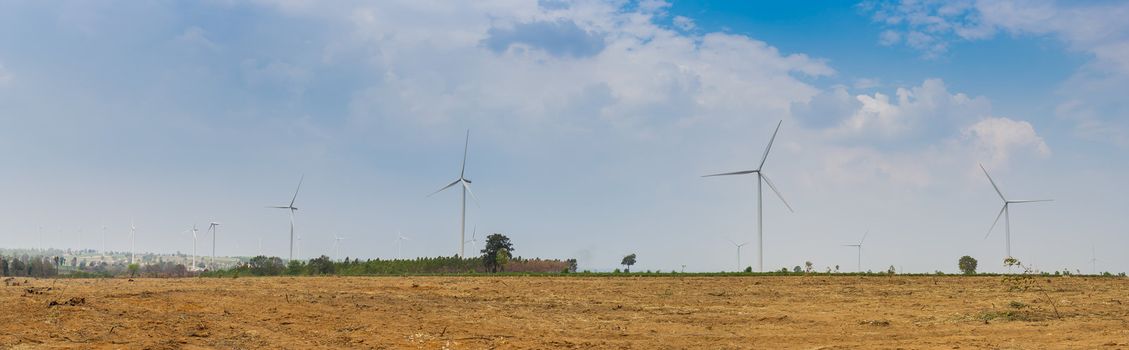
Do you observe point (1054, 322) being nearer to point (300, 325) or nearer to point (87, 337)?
point (300, 325)

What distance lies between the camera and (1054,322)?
74.6ft

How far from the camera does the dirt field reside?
63.9 ft

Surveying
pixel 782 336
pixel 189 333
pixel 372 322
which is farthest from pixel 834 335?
pixel 189 333

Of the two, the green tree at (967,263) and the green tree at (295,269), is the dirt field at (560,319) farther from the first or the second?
the green tree at (967,263)

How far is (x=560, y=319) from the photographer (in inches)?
981

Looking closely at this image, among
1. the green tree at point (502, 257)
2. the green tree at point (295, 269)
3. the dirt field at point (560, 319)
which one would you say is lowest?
the dirt field at point (560, 319)

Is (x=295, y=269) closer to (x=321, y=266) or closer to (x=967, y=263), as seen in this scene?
(x=321, y=266)

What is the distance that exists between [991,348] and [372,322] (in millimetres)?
14348

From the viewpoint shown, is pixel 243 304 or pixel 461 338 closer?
pixel 461 338

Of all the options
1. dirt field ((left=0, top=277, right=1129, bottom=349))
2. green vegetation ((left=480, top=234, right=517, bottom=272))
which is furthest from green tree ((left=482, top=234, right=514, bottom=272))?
dirt field ((left=0, top=277, right=1129, bottom=349))

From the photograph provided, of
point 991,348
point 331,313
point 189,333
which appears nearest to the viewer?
point 991,348

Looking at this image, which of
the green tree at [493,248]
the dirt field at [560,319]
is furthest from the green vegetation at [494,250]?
the dirt field at [560,319]

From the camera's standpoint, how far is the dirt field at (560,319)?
19.5 meters

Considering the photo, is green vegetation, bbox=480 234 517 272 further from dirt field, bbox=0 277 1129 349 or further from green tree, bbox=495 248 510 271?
dirt field, bbox=0 277 1129 349
